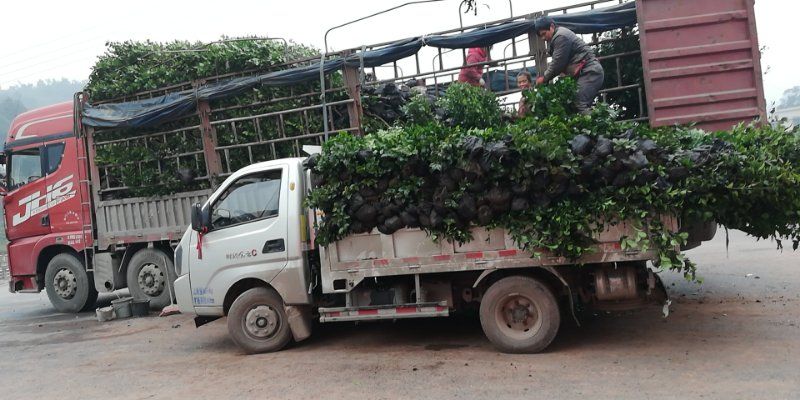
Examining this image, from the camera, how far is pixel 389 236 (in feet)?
19.3

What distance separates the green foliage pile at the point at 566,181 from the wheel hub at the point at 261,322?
1.23 metres

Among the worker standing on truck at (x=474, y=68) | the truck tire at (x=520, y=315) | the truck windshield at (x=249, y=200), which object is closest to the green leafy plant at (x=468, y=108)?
the worker standing on truck at (x=474, y=68)

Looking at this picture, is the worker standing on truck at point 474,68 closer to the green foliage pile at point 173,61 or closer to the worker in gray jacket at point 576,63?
the worker in gray jacket at point 576,63

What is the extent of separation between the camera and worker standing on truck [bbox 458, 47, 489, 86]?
7.80 metres

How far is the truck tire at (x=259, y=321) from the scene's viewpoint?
638 cm

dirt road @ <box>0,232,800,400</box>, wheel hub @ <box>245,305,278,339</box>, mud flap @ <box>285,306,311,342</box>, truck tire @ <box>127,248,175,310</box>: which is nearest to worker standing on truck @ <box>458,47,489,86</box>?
dirt road @ <box>0,232,800,400</box>

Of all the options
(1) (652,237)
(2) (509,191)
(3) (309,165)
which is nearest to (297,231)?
(3) (309,165)

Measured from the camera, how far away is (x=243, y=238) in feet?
20.8

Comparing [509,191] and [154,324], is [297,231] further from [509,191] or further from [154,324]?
[154,324]

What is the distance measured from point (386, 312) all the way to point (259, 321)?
138 centimetres

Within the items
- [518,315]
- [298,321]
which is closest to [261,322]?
[298,321]

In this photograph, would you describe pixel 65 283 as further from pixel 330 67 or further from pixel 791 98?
pixel 791 98

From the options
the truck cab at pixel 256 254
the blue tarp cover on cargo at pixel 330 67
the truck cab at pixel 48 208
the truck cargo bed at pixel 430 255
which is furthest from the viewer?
the truck cab at pixel 48 208

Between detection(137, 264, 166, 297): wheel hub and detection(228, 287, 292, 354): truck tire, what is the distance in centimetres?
369
